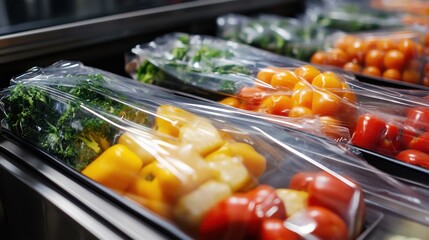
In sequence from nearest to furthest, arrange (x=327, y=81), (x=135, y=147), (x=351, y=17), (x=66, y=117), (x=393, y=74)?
1. (x=135, y=147)
2. (x=66, y=117)
3. (x=327, y=81)
4. (x=393, y=74)
5. (x=351, y=17)

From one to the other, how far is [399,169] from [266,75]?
550 mm

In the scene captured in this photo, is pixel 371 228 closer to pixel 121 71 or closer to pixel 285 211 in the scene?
pixel 285 211

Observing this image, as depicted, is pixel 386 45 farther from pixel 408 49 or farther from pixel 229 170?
pixel 229 170

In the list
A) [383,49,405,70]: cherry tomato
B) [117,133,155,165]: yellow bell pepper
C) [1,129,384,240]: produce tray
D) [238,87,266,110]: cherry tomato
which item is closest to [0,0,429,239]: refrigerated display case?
[1,129,384,240]: produce tray

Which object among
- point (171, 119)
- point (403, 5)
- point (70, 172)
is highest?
point (403, 5)

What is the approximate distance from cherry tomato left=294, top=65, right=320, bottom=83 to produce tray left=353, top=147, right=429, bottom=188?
1.11ft

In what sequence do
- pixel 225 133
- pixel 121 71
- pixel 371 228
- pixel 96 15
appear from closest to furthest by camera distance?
pixel 371 228 < pixel 225 133 < pixel 96 15 < pixel 121 71

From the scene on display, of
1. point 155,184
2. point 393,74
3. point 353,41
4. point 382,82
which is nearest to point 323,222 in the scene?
point 155,184

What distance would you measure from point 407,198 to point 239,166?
375 millimetres

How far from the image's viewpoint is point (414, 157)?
43.9 inches

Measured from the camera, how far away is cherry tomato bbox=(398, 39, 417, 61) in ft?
6.06

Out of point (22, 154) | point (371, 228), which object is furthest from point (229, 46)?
point (371, 228)

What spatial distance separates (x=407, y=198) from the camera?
906mm

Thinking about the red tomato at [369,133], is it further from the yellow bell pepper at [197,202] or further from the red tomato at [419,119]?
the yellow bell pepper at [197,202]
